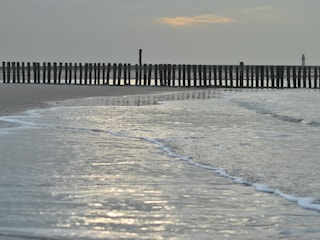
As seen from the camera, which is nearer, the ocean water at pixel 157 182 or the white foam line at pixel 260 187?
the ocean water at pixel 157 182

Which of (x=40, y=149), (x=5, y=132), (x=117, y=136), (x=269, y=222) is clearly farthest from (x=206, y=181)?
(x=5, y=132)

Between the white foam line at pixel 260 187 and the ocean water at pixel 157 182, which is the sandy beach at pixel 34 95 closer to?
the ocean water at pixel 157 182

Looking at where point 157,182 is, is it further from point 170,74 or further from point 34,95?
point 170,74

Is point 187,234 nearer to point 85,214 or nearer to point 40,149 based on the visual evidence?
point 85,214

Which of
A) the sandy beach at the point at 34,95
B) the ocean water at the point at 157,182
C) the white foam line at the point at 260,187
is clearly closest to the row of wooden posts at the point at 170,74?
the sandy beach at the point at 34,95

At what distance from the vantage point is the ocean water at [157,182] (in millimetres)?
3830

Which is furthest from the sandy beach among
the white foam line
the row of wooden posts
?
the row of wooden posts

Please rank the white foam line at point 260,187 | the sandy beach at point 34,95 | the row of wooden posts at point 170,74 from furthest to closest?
the row of wooden posts at point 170,74, the sandy beach at point 34,95, the white foam line at point 260,187

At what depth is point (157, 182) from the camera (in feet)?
17.3

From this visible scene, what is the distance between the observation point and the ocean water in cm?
383

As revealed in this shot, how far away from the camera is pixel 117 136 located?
8.71 m

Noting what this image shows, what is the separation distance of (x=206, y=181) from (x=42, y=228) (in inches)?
78.2

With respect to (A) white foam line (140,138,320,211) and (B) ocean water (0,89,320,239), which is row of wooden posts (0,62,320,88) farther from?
(A) white foam line (140,138,320,211)

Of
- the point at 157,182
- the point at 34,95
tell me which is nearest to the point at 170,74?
the point at 34,95
